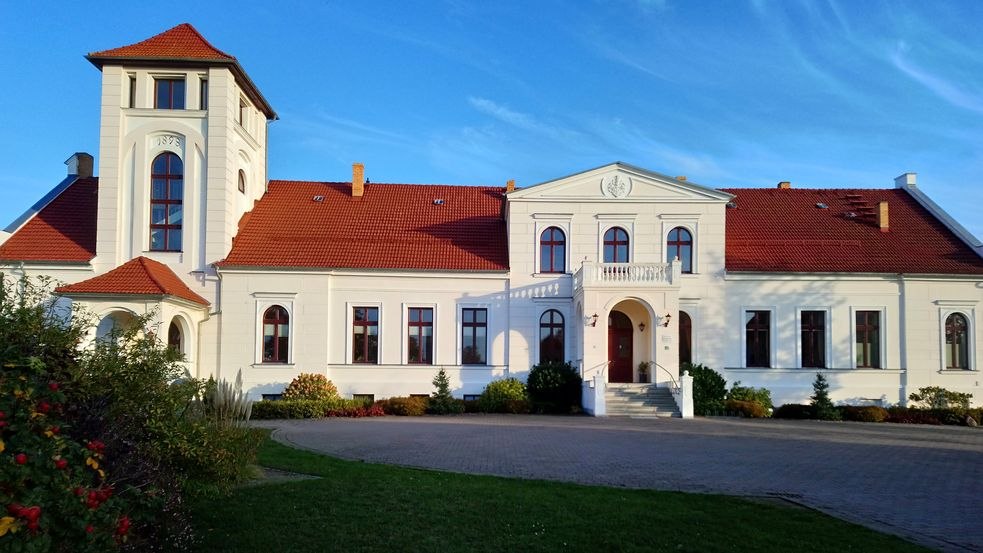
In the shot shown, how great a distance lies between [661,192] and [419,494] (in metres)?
20.9

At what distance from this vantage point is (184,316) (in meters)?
26.1

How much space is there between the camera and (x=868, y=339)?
28828 millimetres

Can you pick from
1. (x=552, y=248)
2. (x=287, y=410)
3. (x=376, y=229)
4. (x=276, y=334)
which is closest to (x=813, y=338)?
(x=552, y=248)

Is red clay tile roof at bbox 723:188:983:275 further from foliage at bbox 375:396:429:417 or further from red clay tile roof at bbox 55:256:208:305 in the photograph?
red clay tile roof at bbox 55:256:208:305

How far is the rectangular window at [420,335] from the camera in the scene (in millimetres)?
28547

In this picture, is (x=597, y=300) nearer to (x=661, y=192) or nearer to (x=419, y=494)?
(x=661, y=192)

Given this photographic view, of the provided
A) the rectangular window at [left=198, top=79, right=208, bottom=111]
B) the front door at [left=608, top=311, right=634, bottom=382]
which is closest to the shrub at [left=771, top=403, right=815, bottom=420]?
the front door at [left=608, top=311, right=634, bottom=382]

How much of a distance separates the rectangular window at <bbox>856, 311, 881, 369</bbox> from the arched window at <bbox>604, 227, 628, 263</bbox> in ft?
28.9

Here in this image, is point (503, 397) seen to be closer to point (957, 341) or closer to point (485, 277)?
point (485, 277)

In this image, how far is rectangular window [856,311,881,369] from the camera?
2875cm

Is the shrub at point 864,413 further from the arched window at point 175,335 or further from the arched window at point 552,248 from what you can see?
the arched window at point 175,335

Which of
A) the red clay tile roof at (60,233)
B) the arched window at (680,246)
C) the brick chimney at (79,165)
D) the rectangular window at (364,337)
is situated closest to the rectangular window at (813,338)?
the arched window at (680,246)

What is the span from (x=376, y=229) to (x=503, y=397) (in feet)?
27.4

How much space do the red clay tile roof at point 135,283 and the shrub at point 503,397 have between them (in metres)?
10.2
